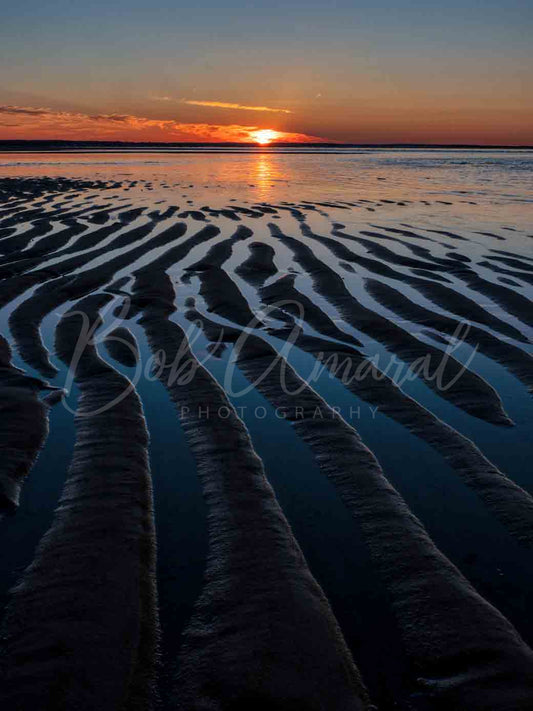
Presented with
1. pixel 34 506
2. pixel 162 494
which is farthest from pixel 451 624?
pixel 34 506

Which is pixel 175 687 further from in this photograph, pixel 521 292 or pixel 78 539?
pixel 521 292

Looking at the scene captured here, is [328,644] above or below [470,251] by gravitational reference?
below

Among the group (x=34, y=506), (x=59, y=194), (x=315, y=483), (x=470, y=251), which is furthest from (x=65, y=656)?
(x=59, y=194)

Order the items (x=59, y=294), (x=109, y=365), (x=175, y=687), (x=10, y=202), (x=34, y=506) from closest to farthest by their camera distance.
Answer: (x=175, y=687)
(x=34, y=506)
(x=109, y=365)
(x=59, y=294)
(x=10, y=202)

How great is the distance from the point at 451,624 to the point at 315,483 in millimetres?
1199

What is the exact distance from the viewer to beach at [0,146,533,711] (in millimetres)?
2121

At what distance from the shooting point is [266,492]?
3.26m

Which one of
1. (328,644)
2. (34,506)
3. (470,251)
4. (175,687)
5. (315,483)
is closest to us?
(175,687)

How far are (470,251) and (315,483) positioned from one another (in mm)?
7801

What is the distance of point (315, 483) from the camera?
11.1 feet

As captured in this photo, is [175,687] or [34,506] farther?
[34,506]

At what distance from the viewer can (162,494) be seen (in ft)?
10.7

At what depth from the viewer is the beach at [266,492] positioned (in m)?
2.12

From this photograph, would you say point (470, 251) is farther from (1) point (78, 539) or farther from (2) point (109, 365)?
(1) point (78, 539)
